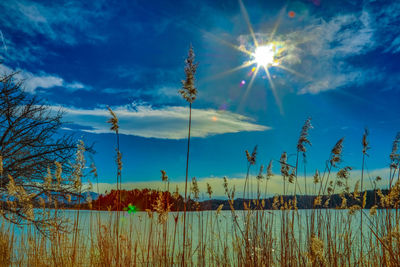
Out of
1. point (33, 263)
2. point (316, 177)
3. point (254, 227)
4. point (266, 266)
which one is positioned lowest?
point (33, 263)

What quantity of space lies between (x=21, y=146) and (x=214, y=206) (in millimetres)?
6362

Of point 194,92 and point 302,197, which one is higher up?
point 194,92

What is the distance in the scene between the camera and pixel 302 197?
5.31 m

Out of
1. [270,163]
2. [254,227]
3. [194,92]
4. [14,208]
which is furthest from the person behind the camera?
[14,208]

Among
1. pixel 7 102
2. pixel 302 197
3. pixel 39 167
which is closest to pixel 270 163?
pixel 302 197

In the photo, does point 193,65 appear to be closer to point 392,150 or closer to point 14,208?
point 392,150

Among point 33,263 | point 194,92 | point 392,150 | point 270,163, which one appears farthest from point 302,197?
point 33,263

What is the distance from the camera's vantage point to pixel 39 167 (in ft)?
28.0

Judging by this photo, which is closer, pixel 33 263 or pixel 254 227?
pixel 254 227

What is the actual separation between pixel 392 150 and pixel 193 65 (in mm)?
3328

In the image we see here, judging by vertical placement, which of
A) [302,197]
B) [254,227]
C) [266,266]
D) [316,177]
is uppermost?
[316,177]

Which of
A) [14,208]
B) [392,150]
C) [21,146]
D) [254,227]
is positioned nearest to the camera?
[392,150]

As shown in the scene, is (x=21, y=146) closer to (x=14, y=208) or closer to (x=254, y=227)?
(x=14, y=208)

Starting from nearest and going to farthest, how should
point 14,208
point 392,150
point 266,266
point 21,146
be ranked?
point 266,266
point 392,150
point 14,208
point 21,146
